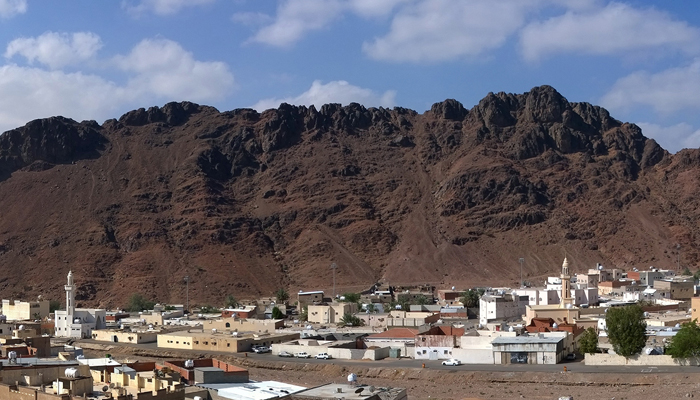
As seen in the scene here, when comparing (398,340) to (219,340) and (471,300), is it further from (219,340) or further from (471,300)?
(471,300)

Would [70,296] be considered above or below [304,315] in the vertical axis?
above

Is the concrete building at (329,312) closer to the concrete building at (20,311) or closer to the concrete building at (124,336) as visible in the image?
the concrete building at (124,336)

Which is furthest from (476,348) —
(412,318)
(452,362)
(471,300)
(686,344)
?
(471,300)

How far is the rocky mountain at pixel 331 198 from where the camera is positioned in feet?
452

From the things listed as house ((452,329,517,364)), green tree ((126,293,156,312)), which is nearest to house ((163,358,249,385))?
house ((452,329,517,364))

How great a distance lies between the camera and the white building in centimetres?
8425

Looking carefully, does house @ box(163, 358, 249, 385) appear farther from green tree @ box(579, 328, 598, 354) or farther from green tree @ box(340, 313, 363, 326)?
green tree @ box(340, 313, 363, 326)

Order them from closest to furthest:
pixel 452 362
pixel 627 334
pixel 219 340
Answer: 1. pixel 627 334
2. pixel 452 362
3. pixel 219 340

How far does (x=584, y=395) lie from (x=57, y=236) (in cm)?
10630

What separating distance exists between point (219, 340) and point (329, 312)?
22278mm

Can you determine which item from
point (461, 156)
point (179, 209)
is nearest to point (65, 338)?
point (179, 209)

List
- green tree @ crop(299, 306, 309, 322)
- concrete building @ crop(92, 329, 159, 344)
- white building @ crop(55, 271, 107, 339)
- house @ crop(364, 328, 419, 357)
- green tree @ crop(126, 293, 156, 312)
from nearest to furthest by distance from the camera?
house @ crop(364, 328, 419, 357), concrete building @ crop(92, 329, 159, 344), white building @ crop(55, 271, 107, 339), green tree @ crop(299, 306, 309, 322), green tree @ crop(126, 293, 156, 312)

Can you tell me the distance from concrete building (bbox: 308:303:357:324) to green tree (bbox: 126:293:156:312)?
85.1 feet

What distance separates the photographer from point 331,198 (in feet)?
518
